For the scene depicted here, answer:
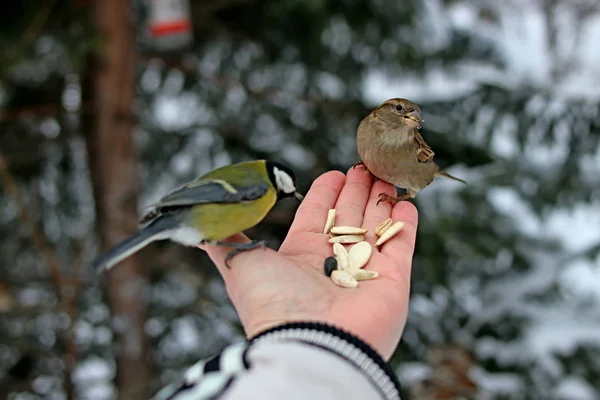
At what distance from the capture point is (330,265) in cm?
132

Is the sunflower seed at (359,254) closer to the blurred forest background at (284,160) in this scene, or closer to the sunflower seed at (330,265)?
the sunflower seed at (330,265)

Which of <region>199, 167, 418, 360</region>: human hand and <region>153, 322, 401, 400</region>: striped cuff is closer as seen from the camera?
<region>153, 322, 401, 400</region>: striped cuff

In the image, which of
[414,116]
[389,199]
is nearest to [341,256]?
[389,199]

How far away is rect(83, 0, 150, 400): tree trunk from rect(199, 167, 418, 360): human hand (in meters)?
1.39

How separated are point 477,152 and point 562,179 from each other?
1.29 feet

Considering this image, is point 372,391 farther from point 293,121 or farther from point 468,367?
point 293,121

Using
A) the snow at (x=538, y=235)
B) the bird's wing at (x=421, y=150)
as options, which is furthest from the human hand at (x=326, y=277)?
the snow at (x=538, y=235)

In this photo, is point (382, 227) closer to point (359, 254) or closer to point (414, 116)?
point (359, 254)

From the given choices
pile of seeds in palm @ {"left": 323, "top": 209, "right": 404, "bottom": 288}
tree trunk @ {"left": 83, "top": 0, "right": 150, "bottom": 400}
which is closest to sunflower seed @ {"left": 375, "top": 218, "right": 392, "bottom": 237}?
pile of seeds in palm @ {"left": 323, "top": 209, "right": 404, "bottom": 288}

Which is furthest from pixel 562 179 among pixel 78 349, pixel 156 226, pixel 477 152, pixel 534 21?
pixel 78 349

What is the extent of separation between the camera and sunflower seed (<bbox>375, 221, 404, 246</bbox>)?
138cm

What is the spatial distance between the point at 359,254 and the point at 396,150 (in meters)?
0.29

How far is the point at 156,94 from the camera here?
3211 millimetres

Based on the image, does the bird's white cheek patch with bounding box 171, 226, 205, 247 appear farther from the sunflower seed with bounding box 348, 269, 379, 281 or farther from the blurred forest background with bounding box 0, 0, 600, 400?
the blurred forest background with bounding box 0, 0, 600, 400
